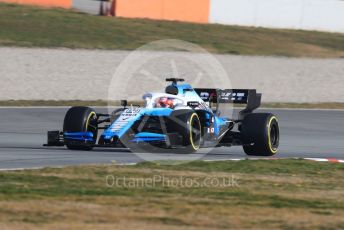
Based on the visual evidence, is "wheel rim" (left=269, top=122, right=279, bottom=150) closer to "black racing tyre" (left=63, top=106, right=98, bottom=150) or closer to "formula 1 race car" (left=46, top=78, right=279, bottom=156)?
"formula 1 race car" (left=46, top=78, right=279, bottom=156)

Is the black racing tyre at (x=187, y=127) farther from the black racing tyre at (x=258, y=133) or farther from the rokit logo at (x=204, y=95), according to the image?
the rokit logo at (x=204, y=95)

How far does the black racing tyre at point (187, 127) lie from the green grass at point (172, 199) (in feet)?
3.96

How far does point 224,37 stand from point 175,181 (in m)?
27.0

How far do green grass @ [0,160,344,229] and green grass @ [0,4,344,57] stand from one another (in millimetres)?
17512

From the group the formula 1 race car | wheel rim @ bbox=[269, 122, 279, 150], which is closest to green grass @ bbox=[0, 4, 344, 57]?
the formula 1 race car

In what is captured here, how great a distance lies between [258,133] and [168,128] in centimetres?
176

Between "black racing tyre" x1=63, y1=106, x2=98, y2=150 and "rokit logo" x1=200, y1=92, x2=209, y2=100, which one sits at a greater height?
"rokit logo" x1=200, y1=92, x2=209, y2=100

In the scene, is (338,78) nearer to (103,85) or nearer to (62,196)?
(103,85)

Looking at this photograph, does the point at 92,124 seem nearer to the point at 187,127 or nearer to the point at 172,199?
the point at 187,127

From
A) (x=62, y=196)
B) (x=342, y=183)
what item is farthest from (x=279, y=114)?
(x=62, y=196)

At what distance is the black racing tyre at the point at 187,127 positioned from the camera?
15.9m

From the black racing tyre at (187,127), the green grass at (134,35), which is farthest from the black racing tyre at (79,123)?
the green grass at (134,35)

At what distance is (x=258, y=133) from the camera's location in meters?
16.7

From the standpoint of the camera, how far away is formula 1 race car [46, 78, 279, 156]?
16.0m
